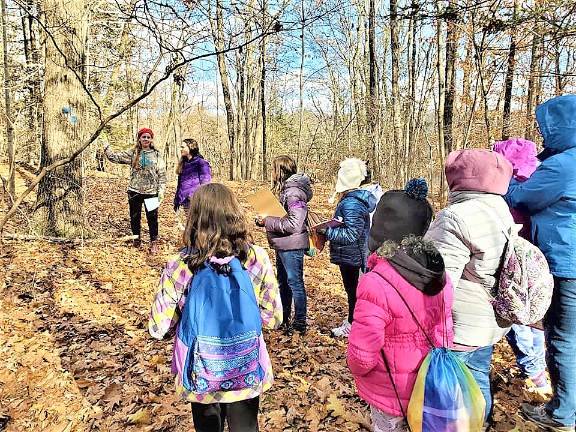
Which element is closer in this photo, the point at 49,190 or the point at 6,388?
the point at 6,388

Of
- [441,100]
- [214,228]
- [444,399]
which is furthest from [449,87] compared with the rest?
[444,399]

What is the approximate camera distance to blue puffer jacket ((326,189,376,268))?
4.36m

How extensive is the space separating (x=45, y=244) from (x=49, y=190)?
879mm

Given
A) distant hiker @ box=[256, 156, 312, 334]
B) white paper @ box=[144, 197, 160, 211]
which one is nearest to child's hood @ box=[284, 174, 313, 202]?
distant hiker @ box=[256, 156, 312, 334]

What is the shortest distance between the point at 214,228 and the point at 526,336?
2.93 meters

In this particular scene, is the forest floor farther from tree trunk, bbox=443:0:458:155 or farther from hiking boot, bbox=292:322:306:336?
tree trunk, bbox=443:0:458:155

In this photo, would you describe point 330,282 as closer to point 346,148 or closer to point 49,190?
point 49,190

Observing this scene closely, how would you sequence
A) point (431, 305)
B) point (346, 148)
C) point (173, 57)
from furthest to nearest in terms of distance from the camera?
point (346, 148)
point (173, 57)
point (431, 305)

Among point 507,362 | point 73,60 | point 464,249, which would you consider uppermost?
point 73,60

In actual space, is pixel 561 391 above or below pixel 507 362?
above

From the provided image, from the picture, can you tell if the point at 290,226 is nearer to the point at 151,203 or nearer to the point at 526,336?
the point at 526,336

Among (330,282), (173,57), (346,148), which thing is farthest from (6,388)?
(346,148)

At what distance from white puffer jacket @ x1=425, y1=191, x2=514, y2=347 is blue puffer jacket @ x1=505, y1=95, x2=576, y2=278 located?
23.8 inches

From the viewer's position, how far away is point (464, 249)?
2418 mm
